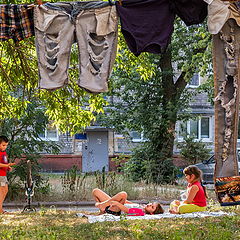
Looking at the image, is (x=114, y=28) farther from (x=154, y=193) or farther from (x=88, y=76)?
(x=154, y=193)

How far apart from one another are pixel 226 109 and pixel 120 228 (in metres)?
2.34

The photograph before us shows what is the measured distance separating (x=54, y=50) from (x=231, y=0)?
2.78 metres

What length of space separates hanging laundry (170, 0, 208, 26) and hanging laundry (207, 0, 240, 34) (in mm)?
355

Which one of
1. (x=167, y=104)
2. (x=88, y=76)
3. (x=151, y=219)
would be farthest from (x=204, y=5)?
→ (x=167, y=104)

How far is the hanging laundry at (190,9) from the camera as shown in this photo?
778 cm

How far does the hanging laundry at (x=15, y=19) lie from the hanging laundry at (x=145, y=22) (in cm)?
142

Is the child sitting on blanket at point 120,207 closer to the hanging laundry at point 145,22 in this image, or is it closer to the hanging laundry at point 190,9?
the hanging laundry at point 145,22

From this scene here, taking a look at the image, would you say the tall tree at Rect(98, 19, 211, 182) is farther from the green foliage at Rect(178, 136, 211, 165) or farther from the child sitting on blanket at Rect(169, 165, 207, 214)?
the child sitting on blanket at Rect(169, 165, 207, 214)

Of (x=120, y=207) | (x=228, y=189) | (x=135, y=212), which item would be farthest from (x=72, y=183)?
(x=228, y=189)

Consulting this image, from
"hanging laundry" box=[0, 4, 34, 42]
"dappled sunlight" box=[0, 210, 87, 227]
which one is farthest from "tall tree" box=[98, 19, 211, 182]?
"hanging laundry" box=[0, 4, 34, 42]

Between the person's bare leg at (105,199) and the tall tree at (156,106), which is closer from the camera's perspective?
the person's bare leg at (105,199)

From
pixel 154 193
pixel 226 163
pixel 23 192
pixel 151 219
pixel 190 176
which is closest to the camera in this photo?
pixel 226 163

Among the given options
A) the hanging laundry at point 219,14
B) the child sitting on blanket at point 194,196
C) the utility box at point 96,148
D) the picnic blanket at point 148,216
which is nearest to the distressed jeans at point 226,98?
the hanging laundry at point 219,14

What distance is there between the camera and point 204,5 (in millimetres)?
7855
